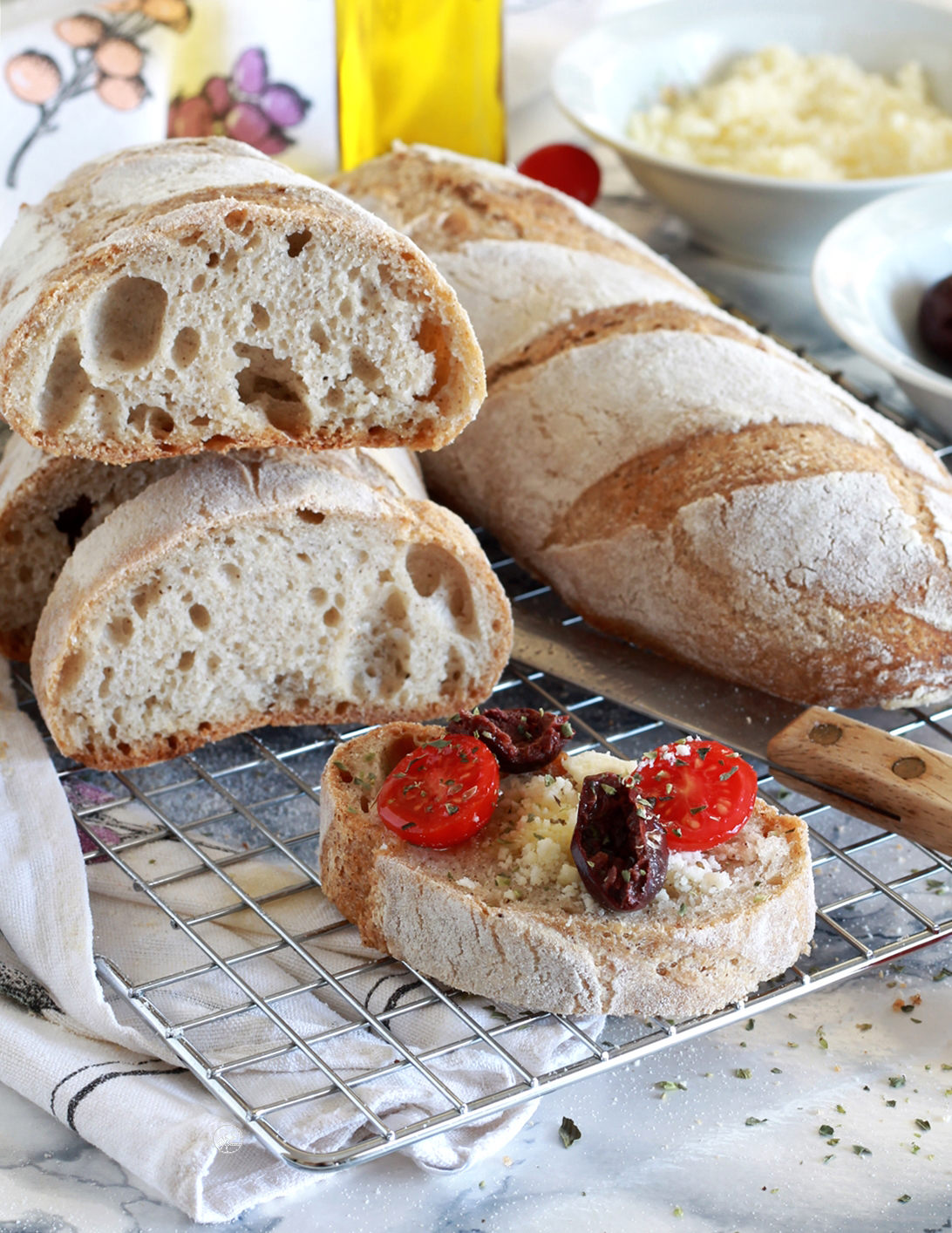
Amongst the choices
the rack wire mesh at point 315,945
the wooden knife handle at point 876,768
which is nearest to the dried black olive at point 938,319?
the rack wire mesh at point 315,945

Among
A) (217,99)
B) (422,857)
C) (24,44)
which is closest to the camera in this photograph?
(422,857)

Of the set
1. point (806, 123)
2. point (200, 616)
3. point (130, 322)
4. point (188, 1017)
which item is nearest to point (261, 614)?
point (200, 616)

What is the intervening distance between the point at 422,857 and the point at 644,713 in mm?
588

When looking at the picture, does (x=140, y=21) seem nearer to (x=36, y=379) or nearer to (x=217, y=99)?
(x=217, y=99)

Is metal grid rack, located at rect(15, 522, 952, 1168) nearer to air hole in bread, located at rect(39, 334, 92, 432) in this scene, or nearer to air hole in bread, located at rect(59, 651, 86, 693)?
air hole in bread, located at rect(59, 651, 86, 693)

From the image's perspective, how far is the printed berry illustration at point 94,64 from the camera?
3299mm

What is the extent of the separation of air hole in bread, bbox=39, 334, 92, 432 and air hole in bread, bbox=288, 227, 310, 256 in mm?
312

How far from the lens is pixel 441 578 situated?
88.3 inches

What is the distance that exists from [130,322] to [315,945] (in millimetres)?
881

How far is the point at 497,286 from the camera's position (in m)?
2.67

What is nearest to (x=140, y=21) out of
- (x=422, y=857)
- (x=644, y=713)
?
(x=644, y=713)

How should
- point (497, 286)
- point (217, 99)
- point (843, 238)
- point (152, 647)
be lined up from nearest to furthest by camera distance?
point (152, 647) < point (497, 286) < point (843, 238) < point (217, 99)

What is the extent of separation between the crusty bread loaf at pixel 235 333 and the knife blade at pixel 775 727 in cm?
52

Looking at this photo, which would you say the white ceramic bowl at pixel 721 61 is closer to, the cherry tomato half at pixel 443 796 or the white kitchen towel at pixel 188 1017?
the cherry tomato half at pixel 443 796
